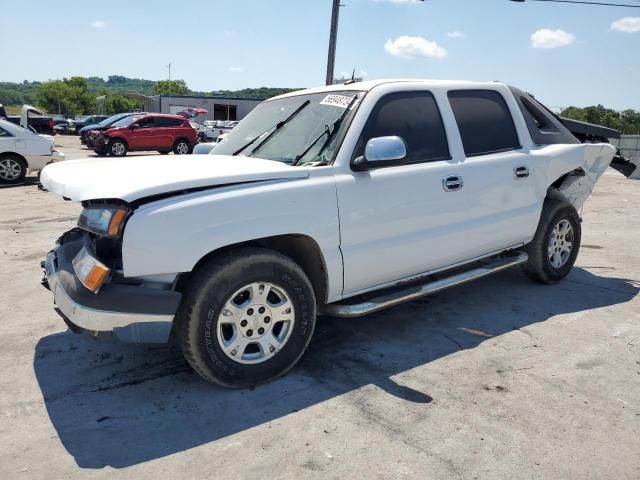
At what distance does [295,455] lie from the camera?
2.78 metres

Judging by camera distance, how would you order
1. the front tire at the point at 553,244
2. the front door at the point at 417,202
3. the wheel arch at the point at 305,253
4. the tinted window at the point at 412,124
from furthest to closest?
1. the front tire at the point at 553,244
2. the tinted window at the point at 412,124
3. the front door at the point at 417,202
4. the wheel arch at the point at 305,253

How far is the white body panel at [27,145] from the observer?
12.7m

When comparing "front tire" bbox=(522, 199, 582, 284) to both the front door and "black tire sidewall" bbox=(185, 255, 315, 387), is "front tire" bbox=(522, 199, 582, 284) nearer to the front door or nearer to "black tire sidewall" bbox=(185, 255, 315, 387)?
the front door

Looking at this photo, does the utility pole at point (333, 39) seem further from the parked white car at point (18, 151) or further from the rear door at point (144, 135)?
the parked white car at point (18, 151)

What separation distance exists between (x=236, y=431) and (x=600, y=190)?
13841mm

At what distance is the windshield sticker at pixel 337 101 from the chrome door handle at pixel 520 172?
1.66m

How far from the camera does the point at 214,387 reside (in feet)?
11.4

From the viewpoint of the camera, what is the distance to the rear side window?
175 inches

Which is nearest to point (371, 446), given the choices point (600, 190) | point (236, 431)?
point (236, 431)

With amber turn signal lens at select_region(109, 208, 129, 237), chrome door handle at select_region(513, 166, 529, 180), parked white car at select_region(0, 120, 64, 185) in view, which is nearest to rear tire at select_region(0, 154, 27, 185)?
parked white car at select_region(0, 120, 64, 185)

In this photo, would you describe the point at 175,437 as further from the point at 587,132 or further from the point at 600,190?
the point at 600,190

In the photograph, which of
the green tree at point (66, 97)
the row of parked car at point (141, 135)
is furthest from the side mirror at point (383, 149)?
the green tree at point (66, 97)

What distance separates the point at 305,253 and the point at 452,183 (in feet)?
4.20

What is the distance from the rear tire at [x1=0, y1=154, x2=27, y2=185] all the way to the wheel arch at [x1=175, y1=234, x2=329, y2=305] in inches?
449
